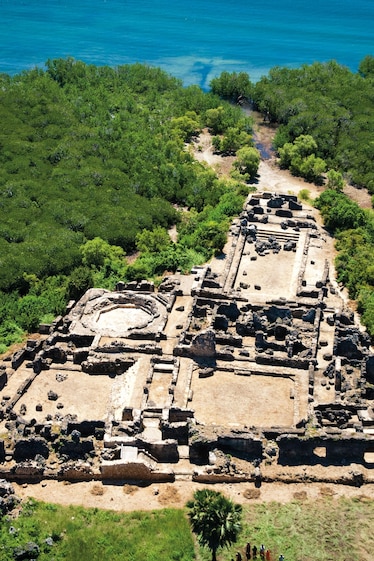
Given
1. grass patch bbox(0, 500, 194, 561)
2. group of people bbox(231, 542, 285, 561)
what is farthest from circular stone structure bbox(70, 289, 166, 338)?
group of people bbox(231, 542, 285, 561)

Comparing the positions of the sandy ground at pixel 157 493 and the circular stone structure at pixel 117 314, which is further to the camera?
the circular stone structure at pixel 117 314

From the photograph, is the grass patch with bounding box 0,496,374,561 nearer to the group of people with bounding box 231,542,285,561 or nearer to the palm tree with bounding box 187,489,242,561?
the group of people with bounding box 231,542,285,561

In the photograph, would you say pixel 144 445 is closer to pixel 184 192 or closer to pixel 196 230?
pixel 196 230

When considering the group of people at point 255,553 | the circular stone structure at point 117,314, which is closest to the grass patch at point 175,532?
the group of people at point 255,553

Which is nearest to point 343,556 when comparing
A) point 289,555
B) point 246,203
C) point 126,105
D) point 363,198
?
point 289,555

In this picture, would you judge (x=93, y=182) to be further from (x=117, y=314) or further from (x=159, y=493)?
(x=159, y=493)

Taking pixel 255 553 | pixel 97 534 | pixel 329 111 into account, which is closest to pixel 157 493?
pixel 97 534

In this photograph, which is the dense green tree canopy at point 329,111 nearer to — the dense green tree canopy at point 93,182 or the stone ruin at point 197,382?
the dense green tree canopy at point 93,182
